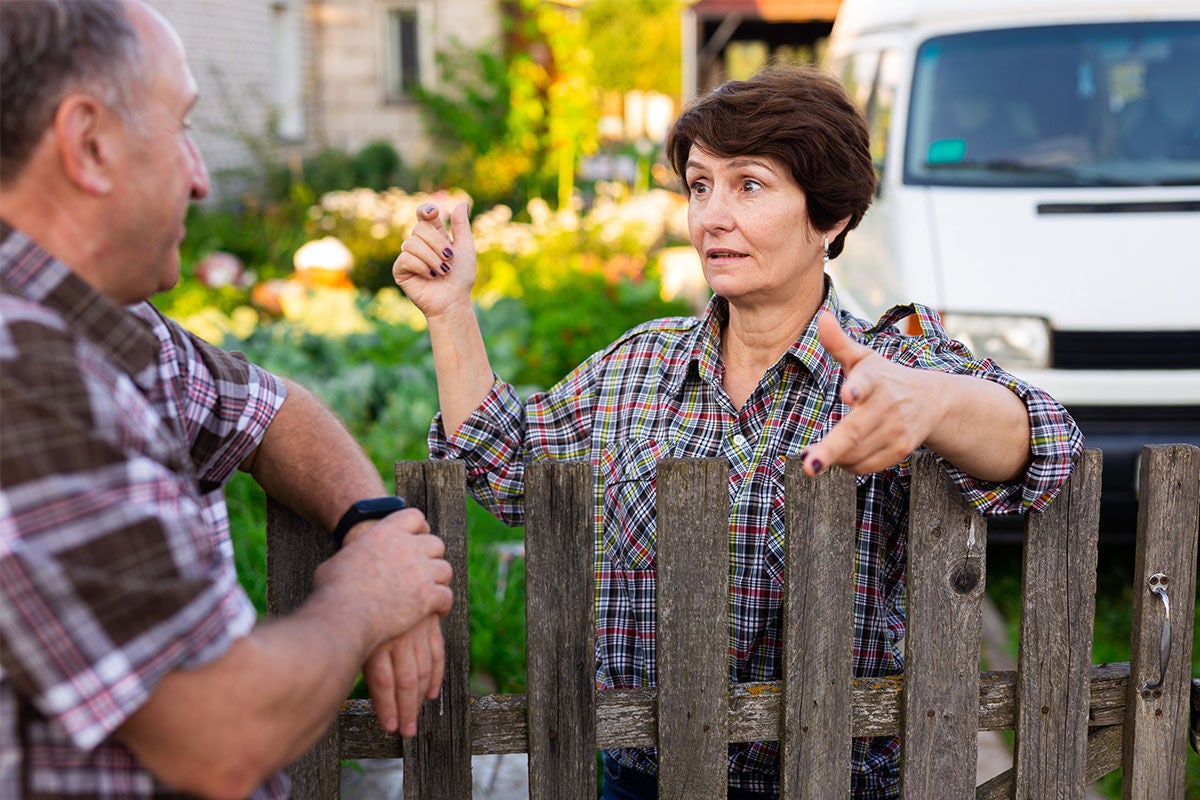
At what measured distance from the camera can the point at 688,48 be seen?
13703mm

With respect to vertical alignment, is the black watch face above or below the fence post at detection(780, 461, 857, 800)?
above

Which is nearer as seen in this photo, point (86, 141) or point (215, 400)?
point (86, 141)

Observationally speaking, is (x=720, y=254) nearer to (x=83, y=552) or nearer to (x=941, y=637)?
(x=941, y=637)

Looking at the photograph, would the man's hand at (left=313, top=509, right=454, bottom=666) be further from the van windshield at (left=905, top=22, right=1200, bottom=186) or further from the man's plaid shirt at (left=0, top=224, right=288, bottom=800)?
the van windshield at (left=905, top=22, right=1200, bottom=186)

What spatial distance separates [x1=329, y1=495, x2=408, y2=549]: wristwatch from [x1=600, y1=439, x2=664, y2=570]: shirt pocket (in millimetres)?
542

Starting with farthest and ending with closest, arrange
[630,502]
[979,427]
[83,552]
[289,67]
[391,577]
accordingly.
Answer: [289,67] → [630,502] → [979,427] → [391,577] → [83,552]

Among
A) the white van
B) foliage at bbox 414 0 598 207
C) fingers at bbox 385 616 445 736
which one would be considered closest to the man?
fingers at bbox 385 616 445 736

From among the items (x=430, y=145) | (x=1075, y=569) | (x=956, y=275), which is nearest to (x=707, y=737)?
(x=1075, y=569)

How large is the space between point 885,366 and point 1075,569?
1.92 feet

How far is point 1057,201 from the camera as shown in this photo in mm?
4336

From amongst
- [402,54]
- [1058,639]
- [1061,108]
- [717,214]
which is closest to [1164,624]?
[1058,639]

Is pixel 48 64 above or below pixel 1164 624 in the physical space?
above

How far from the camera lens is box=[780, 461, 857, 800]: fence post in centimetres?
181

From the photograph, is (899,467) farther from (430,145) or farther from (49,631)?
(430,145)
